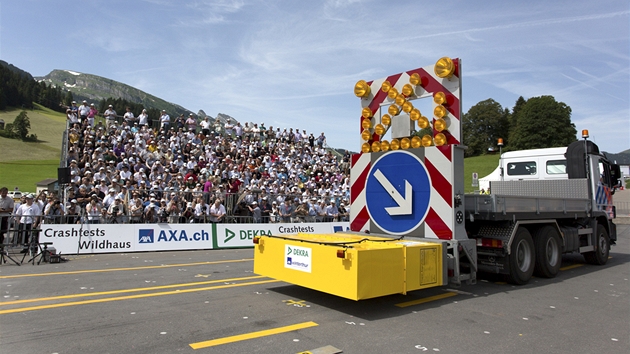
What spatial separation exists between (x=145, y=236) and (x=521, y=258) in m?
10.6

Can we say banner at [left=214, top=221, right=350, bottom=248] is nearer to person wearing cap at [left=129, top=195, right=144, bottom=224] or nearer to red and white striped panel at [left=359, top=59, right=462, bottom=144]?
person wearing cap at [left=129, top=195, right=144, bottom=224]

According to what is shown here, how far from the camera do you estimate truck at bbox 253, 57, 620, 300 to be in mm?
5777

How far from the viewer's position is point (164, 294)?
684cm

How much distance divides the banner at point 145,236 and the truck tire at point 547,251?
979cm

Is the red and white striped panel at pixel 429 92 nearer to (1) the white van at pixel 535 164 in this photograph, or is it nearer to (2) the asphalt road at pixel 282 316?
(2) the asphalt road at pixel 282 316

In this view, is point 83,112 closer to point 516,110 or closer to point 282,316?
point 282,316

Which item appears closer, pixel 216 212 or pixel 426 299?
pixel 426 299

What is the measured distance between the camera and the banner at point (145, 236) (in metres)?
12.1

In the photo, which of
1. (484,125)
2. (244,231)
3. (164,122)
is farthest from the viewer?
(484,125)

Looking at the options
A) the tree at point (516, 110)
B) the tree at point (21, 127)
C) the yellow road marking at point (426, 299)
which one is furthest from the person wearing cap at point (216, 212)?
the tree at point (516, 110)

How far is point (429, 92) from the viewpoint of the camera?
7.15m

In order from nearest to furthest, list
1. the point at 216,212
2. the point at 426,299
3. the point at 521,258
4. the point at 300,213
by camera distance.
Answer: the point at 426,299
the point at 521,258
the point at 216,212
the point at 300,213

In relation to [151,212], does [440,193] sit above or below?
above

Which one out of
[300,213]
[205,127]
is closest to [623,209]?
[300,213]
